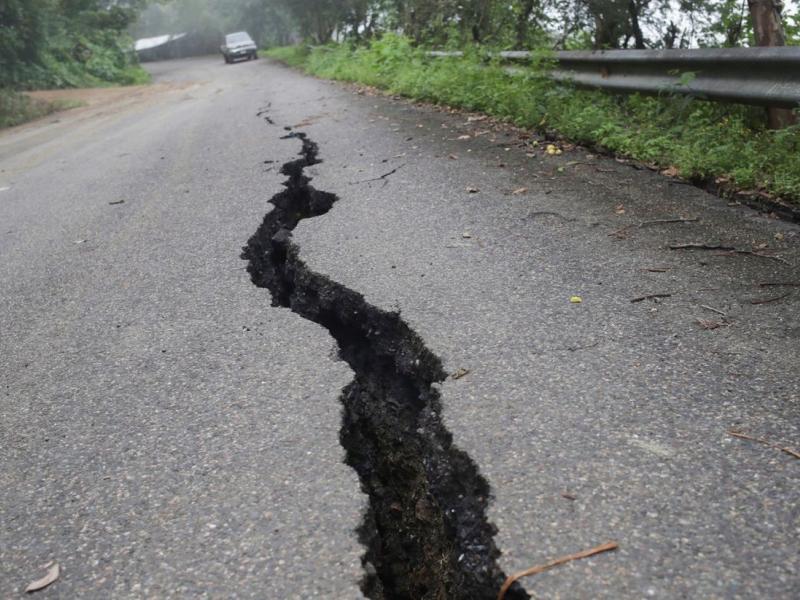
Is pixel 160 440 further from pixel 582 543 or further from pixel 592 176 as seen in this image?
pixel 592 176

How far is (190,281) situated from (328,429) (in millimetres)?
1500

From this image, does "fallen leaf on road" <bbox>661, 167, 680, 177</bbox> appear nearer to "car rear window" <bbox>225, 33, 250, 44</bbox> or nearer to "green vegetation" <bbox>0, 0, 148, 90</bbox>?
"green vegetation" <bbox>0, 0, 148, 90</bbox>

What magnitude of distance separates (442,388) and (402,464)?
249mm

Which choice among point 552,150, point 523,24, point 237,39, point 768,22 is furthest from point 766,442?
point 237,39

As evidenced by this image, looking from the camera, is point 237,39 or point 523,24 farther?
point 237,39

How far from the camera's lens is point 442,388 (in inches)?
80.4

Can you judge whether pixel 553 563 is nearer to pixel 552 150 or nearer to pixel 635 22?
pixel 552 150

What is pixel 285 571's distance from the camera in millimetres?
1413

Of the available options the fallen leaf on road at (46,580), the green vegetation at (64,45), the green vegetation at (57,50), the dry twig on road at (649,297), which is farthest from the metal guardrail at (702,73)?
the green vegetation at (64,45)

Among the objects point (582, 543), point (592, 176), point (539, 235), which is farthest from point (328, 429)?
point (592, 176)

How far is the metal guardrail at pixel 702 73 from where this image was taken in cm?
372

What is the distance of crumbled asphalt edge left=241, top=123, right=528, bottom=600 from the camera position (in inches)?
59.8

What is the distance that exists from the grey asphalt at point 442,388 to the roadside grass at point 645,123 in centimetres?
24

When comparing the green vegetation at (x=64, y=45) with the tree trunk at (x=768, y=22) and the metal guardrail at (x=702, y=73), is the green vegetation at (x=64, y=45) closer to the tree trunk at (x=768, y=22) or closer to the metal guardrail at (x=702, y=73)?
the metal guardrail at (x=702, y=73)
